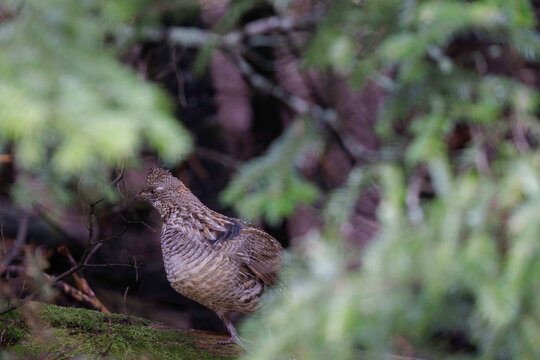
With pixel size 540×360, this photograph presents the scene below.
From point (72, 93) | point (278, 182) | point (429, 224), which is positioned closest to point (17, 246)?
point (278, 182)

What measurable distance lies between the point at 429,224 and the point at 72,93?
1.26 meters

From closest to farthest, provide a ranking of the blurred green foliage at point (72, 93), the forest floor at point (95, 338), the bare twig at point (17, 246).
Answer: the blurred green foliage at point (72, 93) < the bare twig at point (17, 246) < the forest floor at point (95, 338)

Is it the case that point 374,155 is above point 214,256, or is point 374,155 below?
above

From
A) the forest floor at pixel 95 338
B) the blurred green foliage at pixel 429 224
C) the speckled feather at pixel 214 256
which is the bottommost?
the forest floor at pixel 95 338

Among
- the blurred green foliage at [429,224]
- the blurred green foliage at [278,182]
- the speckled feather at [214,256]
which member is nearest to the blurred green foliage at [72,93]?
the blurred green foliage at [278,182]

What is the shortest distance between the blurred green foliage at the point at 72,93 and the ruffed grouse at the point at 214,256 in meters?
2.29

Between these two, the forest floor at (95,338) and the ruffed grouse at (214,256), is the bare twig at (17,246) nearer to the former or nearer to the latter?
the forest floor at (95,338)

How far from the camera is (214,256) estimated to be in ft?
13.5

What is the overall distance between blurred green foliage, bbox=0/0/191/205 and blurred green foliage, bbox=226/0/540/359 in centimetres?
62

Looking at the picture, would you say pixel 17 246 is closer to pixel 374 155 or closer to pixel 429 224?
pixel 374 155

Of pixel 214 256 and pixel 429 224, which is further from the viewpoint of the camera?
pixel 214 256

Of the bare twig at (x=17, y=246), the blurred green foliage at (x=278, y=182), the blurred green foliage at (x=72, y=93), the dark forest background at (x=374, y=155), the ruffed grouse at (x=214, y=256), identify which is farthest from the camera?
the ruffed grouse at (x=214, y=256)

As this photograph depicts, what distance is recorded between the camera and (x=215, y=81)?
649cm

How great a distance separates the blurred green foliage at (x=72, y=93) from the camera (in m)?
1.58
